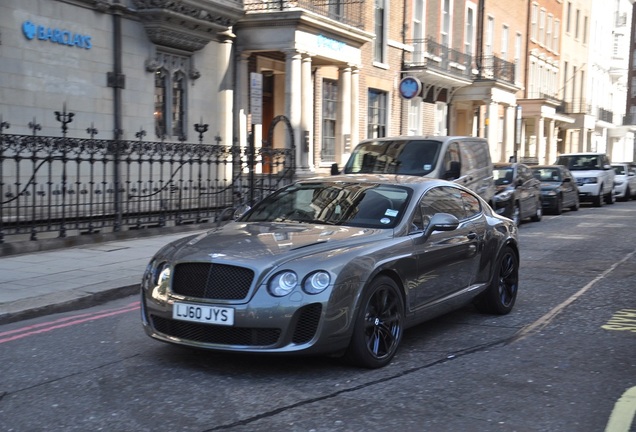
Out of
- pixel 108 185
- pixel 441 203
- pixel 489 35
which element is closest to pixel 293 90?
pixel 108 185

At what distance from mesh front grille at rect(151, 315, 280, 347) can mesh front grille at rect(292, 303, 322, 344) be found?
0.14m

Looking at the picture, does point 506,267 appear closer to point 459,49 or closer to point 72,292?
point 72,292

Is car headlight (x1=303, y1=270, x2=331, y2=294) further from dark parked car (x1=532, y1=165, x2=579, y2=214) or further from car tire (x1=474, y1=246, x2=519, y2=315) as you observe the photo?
dark parked car (x1=532, y1=165, x2=579, y2=214)

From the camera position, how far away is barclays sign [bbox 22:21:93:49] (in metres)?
12.6

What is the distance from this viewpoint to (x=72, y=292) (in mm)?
7879

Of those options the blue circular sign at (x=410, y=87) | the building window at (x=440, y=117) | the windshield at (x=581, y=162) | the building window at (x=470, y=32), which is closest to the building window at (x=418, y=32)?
the building window at (x=440, y=117)

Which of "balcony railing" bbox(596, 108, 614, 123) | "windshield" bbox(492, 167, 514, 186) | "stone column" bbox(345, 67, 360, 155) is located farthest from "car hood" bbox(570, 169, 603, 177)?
"balcony railing" bbox(596, 108, 614, 123)

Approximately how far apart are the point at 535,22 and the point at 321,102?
23897mm

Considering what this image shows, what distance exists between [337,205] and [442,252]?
0.99 meters

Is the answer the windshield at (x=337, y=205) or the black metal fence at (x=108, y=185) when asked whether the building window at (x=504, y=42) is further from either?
the windshield at (x=337, y=205)

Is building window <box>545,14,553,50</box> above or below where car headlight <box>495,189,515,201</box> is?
above

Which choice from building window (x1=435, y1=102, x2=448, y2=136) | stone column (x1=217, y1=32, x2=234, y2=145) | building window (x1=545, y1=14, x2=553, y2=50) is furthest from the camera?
building window (x1=545, y1=14, x2=553, y2=50)

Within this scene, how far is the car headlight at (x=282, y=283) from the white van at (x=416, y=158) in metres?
7.66

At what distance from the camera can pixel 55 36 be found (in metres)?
13.1
